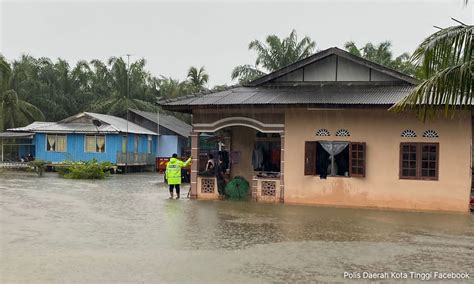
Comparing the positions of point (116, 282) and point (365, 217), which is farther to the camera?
point (365, 217)

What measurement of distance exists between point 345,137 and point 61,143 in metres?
21.1

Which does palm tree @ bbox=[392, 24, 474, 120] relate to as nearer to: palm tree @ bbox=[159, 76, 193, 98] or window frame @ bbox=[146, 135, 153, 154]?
window frame @ bbox=[146, 135, 153, 154]

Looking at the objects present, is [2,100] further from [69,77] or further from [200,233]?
[200,233]

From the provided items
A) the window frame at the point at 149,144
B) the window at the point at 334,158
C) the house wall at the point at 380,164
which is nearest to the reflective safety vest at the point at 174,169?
the house wall at the point at 380,164

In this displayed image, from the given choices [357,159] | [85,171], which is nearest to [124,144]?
[85,171]

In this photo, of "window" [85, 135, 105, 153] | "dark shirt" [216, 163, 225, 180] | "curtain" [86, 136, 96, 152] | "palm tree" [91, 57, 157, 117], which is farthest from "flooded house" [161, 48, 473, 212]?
"palm tree" [91, 57, 157, 117]

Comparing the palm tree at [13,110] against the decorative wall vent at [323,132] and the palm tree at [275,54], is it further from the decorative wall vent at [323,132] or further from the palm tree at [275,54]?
the decorative wall vent at [323,132]

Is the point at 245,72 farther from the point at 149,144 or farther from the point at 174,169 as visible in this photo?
the point at 174,169

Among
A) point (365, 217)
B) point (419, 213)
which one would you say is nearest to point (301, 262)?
point (365, 217)

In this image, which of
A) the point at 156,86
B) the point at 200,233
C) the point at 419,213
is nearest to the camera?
the point at 200,233

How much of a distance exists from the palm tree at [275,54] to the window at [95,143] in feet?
30.9

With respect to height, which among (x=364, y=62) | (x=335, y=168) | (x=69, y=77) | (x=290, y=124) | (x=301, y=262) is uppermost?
(x=69, y=77)

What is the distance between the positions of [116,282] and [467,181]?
37.8 ft

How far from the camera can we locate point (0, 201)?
51.6 ft
